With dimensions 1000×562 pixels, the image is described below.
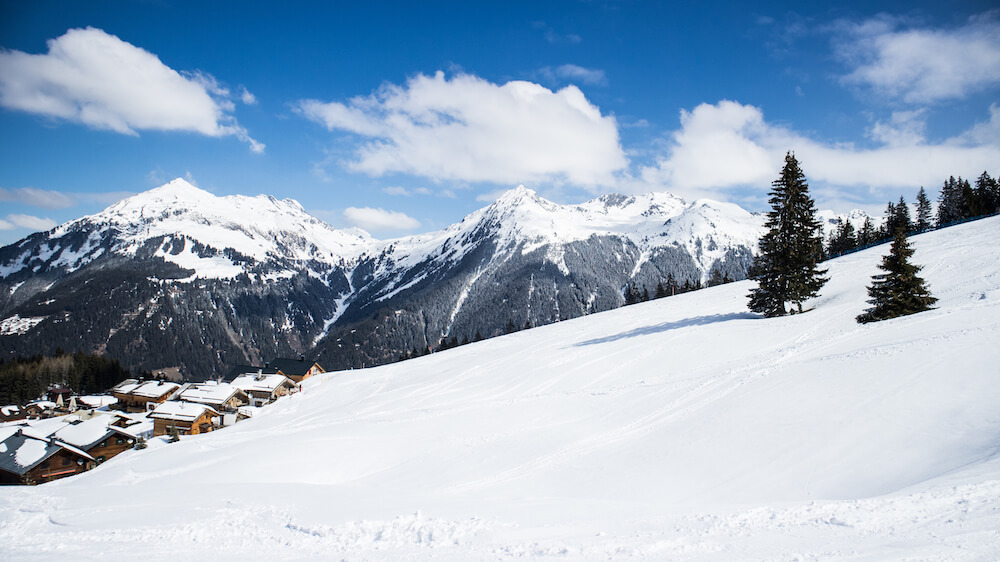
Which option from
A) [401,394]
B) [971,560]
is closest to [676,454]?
[971,560]

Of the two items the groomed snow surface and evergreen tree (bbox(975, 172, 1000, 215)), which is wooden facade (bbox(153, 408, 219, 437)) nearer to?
the groomed snow surface

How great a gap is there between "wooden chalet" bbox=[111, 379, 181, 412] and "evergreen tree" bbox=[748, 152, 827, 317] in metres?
81.8

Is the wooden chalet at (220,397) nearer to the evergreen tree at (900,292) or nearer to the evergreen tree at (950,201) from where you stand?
the evergreen tree at (900,292)

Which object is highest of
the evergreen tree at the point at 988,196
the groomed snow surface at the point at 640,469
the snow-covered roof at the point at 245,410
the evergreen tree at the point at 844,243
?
the evergreen tree at the point at 988,196

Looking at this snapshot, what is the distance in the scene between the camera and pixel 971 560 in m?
6.35

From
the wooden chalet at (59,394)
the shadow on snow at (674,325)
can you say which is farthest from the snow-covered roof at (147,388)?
the shadow on snow at (674,325)

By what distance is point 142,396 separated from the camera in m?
71.9

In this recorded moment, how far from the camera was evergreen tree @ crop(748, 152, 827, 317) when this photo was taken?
32.3 m

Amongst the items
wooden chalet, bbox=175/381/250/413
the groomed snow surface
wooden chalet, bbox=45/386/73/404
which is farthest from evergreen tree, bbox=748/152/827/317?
wooden chalet, bbox=45/386/73/404

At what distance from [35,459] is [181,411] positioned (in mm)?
13634

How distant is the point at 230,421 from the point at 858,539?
2331 inches

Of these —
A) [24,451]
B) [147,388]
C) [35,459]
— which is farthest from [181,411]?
[147,388]

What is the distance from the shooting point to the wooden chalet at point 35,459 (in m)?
38.4

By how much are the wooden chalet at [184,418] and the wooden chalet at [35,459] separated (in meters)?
8.09
